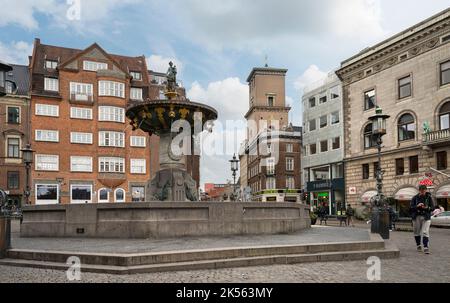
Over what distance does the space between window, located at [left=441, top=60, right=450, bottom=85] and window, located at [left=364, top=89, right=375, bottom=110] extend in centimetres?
872

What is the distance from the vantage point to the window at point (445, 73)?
3591 centimetres

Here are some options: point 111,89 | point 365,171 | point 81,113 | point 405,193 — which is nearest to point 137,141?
point 111,89

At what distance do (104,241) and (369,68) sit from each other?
39.6m

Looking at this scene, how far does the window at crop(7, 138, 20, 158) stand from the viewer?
50094 millimetres

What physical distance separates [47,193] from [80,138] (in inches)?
287

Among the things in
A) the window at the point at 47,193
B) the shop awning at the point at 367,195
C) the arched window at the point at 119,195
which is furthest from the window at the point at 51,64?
the shop awning at the point at 367,195

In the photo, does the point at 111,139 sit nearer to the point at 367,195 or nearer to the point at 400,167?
the point at 367,195

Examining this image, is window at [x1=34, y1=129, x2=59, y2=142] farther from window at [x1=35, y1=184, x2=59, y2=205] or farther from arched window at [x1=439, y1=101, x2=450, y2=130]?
arched window at [x1=439, y1=101, x2=450, y2=130]

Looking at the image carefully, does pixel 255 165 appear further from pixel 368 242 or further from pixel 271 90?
pixel 368 242

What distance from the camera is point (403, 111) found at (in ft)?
133

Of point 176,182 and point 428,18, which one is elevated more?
point 428,18

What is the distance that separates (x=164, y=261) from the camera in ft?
28.2

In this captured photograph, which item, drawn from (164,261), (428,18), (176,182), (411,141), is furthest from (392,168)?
(164,261)

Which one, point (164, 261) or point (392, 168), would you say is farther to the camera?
point (392, 168)
